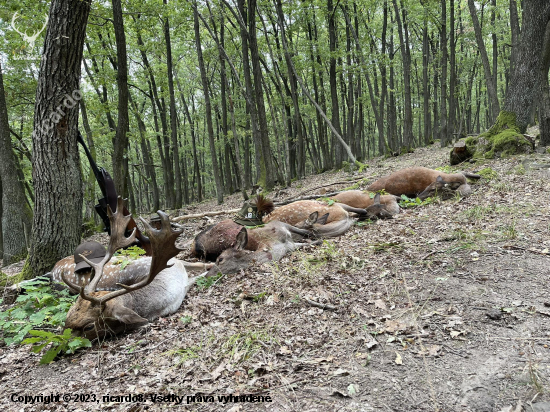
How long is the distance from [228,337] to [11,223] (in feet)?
28.2

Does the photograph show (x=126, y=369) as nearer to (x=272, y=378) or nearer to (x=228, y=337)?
(x=228, y=337)

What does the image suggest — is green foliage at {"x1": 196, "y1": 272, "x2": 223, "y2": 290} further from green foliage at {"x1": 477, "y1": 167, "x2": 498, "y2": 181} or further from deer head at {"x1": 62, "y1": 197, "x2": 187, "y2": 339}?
green foliage at {"x1": 477, "y1": 167, "x2": 498, "y2": 181}

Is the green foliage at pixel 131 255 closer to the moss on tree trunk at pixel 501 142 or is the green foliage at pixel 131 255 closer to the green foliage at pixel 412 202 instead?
the green foliage at pixel 412 202

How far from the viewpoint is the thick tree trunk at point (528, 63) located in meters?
8.40

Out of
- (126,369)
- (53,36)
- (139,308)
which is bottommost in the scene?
(126,369)

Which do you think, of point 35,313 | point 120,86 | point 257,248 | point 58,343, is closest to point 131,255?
point 35,313

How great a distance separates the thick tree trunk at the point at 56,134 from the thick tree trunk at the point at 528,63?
9655 mm

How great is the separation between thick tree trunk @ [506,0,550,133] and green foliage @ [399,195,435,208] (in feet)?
14.7

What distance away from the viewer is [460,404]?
6.40ft

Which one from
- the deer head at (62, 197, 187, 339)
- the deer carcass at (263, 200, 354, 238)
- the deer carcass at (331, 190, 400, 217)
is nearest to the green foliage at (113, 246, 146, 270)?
the deer head at (62, 197, 187, 339)

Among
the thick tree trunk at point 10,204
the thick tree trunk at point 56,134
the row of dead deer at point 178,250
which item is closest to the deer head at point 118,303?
the row of dead deer at point 178,250

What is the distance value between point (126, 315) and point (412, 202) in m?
5.40

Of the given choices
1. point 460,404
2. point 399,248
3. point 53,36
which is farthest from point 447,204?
point 53,36

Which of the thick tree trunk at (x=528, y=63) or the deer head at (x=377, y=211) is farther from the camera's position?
the thick tree trunk at (x=528, y=63)
